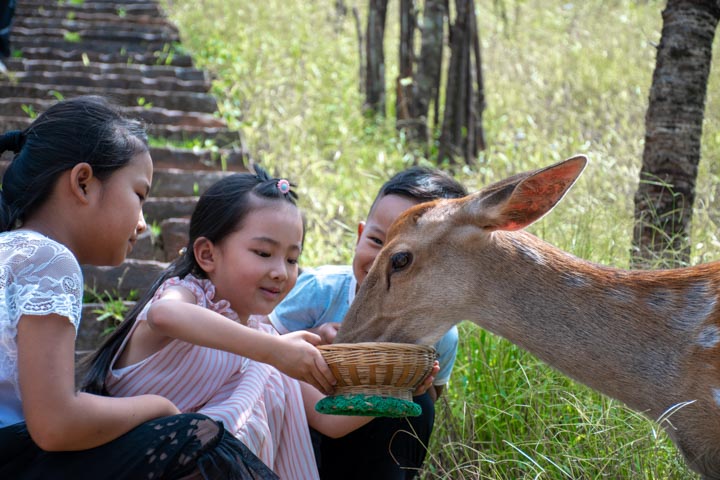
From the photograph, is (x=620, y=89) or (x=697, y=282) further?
(x=620, y=89)

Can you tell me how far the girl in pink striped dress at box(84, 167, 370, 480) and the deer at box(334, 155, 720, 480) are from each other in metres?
0.37

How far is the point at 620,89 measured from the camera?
8688 mm

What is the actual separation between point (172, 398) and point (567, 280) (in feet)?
4.70

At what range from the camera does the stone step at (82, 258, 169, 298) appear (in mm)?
5199

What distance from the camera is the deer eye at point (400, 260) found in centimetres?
297

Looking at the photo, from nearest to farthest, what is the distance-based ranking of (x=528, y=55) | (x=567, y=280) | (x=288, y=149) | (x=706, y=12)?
(x=567, y=280)
(x=706, y=12)
(x=288, y=149)
(x=528, y=55)

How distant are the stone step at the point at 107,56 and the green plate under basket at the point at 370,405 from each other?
707cm

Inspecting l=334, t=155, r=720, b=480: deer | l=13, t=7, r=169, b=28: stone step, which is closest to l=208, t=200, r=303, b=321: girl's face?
l=334, t=155, r=720, b=480: deer

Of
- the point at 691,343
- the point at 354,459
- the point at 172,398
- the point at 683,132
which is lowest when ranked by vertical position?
the point at 354,459

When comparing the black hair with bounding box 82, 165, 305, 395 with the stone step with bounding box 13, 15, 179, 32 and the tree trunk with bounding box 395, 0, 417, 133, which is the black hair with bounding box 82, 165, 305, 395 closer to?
the tree trunk with bounding box 395, 0, 417, 133

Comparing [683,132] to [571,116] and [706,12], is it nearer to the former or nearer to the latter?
[706,12]

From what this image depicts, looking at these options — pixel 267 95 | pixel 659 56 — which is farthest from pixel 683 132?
pixel 267 95

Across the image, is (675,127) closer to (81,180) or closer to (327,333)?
(327,333)

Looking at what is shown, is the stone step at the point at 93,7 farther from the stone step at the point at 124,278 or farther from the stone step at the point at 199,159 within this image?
the stone step at the point at 124,278
